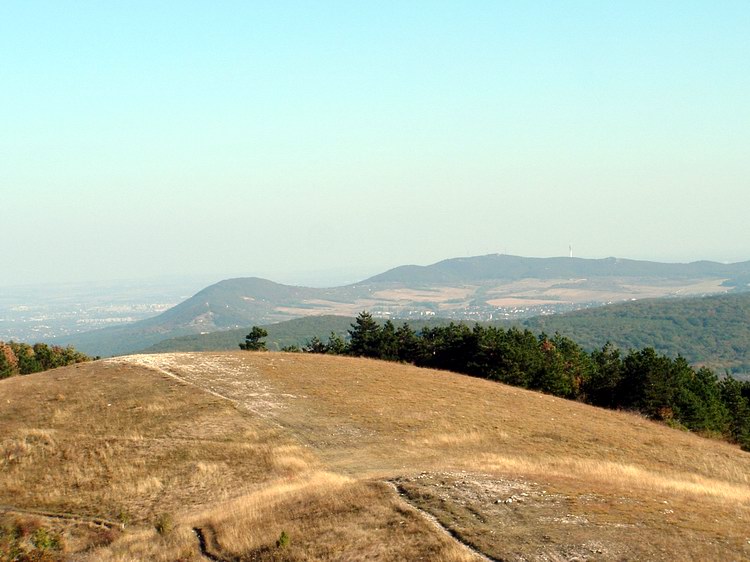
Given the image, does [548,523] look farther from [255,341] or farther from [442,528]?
[255,341]

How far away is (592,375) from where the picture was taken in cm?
8462

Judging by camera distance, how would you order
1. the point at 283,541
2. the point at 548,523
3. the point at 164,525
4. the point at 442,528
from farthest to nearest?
the point at 164,525 → the point at 548,523 → the point at 442,528 → the point at 283,541

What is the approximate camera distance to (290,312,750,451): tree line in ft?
232

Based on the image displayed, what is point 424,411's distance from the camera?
47.2 meters

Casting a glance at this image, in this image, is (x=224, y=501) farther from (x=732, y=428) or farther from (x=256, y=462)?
(x=732, y=428)

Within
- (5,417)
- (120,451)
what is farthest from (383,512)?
(5,417)

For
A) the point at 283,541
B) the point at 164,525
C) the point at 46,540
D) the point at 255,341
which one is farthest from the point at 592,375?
the point at 46,540

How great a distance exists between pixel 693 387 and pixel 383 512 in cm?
6256

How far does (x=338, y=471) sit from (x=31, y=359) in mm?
73285

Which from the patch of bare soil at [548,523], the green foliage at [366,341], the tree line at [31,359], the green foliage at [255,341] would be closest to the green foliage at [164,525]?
the patch of bare soil at [548,523]

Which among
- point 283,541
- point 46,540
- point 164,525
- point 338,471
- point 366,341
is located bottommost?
point 164,525

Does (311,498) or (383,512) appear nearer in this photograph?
(383,512)

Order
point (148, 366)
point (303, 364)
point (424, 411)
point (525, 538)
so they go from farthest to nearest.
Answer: point (303, 364), point (148, 366), point (424, 411), point (525, 538)

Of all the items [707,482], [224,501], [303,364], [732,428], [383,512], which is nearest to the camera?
[383,512]
